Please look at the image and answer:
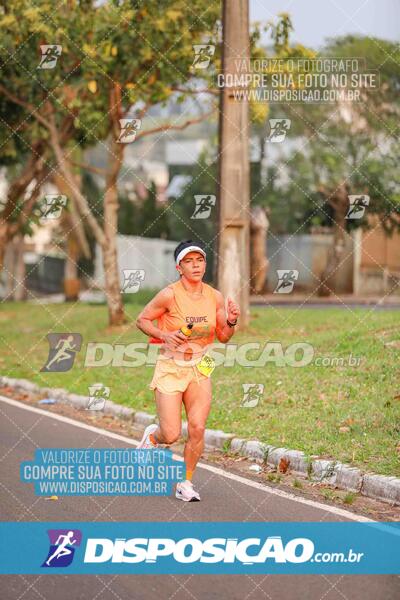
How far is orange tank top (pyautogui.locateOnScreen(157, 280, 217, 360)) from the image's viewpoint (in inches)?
337

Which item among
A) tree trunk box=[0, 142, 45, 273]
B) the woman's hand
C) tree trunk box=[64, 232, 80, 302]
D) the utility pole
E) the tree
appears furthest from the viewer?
tree trunk box=[64, 232, 80, 302]

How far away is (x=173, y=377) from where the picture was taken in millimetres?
8805

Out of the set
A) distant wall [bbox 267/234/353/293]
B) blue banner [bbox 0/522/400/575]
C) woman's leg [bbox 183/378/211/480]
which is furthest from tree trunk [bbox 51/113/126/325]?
distant wall [bbox 267/234/353/293]

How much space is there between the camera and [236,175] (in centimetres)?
1936

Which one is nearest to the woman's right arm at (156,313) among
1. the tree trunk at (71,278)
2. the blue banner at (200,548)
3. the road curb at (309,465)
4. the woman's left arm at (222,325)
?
the woman's left arm at (222,325)

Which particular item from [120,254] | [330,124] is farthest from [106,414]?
[120,254]

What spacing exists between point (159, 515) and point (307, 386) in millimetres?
5656

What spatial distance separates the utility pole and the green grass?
40.3 inches

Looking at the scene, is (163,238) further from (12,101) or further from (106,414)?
(106,414)

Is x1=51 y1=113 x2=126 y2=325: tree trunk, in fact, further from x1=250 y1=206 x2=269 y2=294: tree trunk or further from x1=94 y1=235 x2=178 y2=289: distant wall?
x1=94 y1=235 x2=178 y2=289: distant wall

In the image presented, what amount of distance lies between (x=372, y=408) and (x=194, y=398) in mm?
3748

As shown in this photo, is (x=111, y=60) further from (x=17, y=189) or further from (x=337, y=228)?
(x=337, y=228)

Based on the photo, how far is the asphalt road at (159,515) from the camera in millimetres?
6621

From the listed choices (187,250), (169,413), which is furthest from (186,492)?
(187,250)
